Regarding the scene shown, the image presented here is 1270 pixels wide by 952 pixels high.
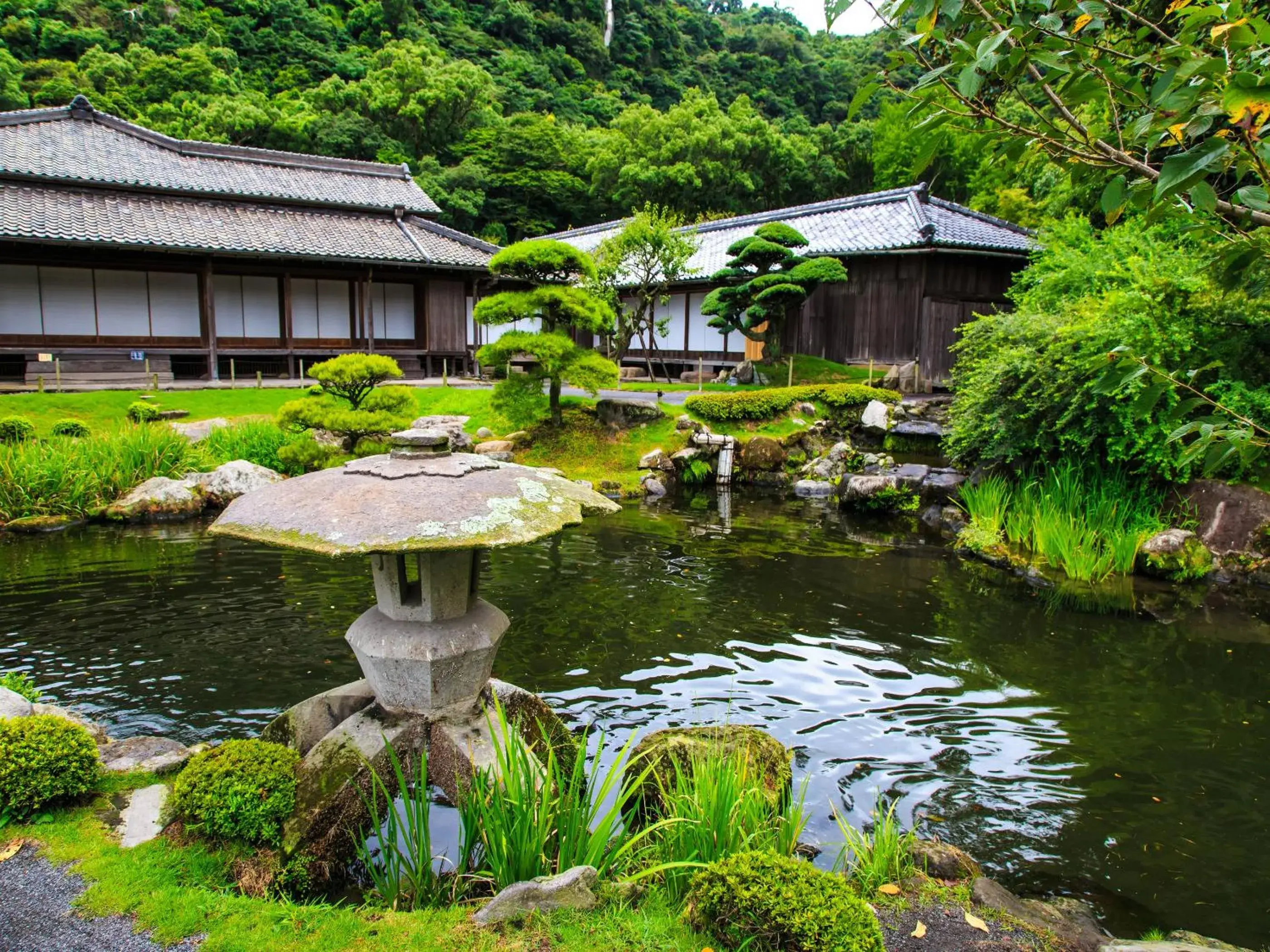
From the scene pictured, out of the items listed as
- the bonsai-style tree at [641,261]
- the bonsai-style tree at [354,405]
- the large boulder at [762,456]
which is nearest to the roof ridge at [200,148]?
the bonsai-style tree at [641,261]

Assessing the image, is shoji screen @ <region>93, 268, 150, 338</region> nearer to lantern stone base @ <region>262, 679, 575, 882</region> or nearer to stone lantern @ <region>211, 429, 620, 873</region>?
stone lantern @ <region>211, 429, 620, 873</region>

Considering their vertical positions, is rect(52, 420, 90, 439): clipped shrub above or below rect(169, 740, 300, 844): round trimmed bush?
above

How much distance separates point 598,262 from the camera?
22172mm

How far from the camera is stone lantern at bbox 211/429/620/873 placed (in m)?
4.46

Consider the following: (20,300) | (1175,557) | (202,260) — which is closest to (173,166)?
(202,260)

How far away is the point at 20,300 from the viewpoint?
19.6 m

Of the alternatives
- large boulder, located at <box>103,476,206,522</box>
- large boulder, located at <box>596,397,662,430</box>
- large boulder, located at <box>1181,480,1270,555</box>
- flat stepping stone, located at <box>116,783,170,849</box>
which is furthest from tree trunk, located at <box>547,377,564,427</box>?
flat stepping stone, located at <box>116,783,170,849</box>

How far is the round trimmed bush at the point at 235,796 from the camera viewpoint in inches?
167

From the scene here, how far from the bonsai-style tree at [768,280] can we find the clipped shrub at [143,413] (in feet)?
43.4

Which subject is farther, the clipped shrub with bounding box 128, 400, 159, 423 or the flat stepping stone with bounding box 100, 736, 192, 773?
the clipped shrub with bounding box 128, 400, 159, 423

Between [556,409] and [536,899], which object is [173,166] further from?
[536,899]

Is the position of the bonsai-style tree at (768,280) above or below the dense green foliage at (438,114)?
below

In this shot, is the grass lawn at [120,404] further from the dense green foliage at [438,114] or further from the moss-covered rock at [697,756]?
the dense green foliage at [438,114]

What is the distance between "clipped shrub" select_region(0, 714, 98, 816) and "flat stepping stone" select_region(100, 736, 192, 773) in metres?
0.42
